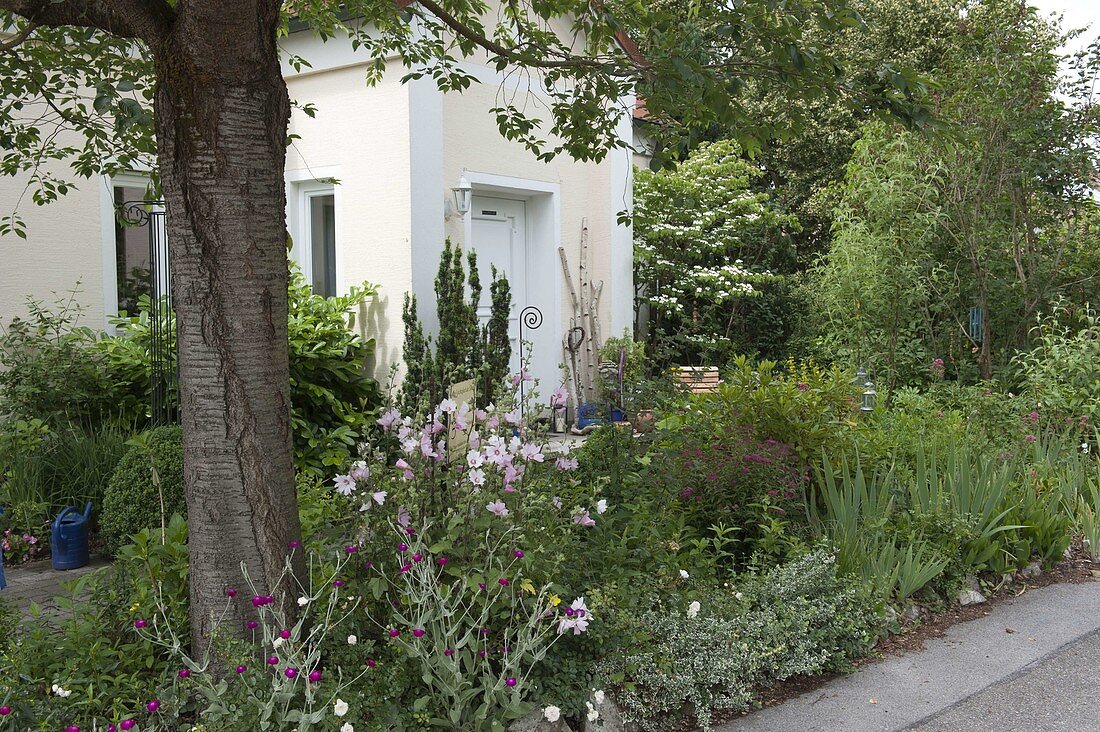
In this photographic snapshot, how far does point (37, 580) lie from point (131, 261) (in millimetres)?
3573

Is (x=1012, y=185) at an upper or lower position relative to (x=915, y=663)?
upper

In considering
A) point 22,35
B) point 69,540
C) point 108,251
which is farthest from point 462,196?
point 22,35

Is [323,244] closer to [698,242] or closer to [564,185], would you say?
[564,185]

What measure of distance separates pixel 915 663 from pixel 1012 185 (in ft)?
18.8

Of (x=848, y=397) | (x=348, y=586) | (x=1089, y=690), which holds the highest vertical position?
(x=848, y=397)

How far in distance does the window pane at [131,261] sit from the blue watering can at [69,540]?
2789 millimetres

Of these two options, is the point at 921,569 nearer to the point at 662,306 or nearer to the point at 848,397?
the point at 848,397

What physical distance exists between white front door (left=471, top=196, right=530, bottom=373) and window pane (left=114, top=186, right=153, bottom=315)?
2.95m

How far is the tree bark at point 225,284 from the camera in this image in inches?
119

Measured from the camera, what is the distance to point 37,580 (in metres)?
5.25

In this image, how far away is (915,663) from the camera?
4.09 meters

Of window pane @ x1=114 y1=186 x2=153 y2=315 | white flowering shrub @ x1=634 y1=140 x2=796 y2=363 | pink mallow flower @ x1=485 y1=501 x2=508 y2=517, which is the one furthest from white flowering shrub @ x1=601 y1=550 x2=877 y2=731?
white flowering shrub @ x1=634 y1=140 x2=796 y2=363

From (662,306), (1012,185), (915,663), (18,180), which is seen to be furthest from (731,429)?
(662,306)

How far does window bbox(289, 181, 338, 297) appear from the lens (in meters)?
8.66
